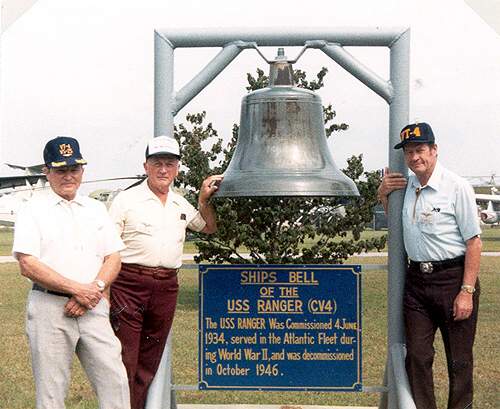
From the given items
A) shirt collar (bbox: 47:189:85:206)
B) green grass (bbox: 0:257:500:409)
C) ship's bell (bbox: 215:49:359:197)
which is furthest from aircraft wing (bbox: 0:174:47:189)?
ship's bell (bbox: 215:49:359:197)

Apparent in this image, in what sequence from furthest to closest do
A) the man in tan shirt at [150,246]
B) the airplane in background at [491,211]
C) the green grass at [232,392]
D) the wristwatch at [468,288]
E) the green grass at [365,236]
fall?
the airplane in background at [491,211] < the green grass at [365,236] < the green grass at [232,392] < the man in tan shirt at [150,246] < the wristwatch at [468,288]

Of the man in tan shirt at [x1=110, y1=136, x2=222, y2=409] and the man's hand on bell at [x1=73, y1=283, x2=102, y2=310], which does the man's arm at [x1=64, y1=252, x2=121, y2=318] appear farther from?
the man in tan shirt at [x1=110, y1=136, x2=222, y2=409]

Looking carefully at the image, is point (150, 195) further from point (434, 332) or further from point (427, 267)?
point (434, 332)

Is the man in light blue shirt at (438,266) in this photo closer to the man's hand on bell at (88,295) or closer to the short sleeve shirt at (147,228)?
the short sleeve shirt at (147,228)

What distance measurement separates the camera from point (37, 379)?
161 inches

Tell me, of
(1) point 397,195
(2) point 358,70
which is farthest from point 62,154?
(1) point 397,195

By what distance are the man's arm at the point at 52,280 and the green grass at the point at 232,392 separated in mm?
3405

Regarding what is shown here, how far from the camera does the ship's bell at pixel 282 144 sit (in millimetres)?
4074

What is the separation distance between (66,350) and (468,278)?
2.14m

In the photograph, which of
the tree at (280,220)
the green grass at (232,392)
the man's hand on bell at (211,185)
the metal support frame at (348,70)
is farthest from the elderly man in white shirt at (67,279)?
the tree at (280,220)

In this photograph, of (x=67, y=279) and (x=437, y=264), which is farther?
(x=437, y=264)

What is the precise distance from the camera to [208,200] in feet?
15.3

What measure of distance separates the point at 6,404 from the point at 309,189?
15.5 ft

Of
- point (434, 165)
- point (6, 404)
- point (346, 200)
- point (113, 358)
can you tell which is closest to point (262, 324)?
point (113, 358)
